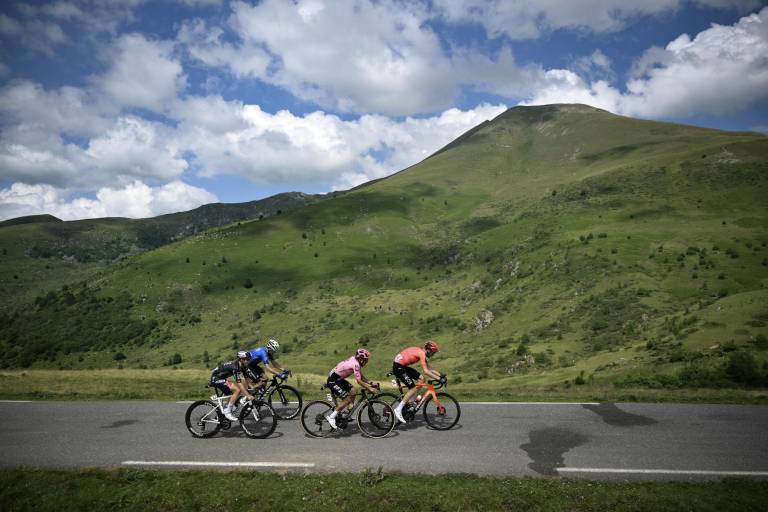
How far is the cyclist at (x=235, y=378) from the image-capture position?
1366cm

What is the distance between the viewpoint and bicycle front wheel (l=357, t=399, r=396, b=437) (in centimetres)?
1323

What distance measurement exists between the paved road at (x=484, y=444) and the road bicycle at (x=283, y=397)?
1.96 ft

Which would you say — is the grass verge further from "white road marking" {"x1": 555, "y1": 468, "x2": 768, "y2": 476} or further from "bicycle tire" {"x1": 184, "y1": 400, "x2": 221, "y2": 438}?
"bicycle tire" {"x1": 184, "y1": 400, "x2": 221, "y2": 438}

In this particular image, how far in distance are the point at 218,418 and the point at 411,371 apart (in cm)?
619

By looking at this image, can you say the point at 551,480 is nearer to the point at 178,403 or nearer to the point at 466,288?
the point at 178,403

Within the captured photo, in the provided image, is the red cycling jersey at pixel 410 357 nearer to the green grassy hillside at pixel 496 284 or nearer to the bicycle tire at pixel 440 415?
the bicycle tire at pixel 440 415

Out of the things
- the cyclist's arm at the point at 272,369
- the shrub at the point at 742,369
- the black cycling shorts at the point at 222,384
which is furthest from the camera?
the shrub at the point at 742,369


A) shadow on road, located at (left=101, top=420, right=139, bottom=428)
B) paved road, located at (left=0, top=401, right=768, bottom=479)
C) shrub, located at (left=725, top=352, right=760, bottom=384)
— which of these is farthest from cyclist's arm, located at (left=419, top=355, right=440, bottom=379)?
shrub, located at (left=725, top=352, right=760, bottom=384)

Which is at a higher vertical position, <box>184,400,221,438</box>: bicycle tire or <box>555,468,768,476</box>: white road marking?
<box>184,400,221,438</box>: bicycle tire

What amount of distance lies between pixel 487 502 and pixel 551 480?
1.89m

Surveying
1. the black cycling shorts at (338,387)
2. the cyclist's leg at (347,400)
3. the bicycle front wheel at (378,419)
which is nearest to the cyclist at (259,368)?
the black cycling shorts at (338,387)

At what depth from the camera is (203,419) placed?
1359cm

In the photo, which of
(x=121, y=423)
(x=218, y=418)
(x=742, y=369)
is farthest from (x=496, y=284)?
(x=121, y=423)

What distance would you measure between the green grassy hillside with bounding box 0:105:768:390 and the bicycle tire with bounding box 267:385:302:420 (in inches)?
431
